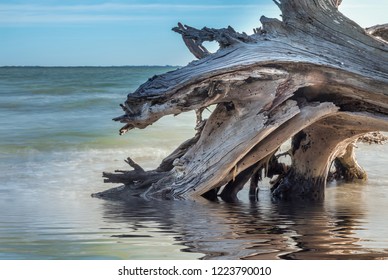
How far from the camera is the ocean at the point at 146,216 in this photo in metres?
4.80

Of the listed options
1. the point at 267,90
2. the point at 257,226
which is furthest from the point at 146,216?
the point at 267,90

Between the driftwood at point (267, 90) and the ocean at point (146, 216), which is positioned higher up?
the driftwood at point (267, 90)

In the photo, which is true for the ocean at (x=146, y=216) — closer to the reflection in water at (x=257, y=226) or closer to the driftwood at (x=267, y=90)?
the reflection in water at (x=257, y=226)

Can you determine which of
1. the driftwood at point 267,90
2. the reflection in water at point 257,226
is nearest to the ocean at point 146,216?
the reflection in water at point 257,226

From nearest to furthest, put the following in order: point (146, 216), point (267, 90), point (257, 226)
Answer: point (257, 226)
point (146, 216)
point (267, 90)

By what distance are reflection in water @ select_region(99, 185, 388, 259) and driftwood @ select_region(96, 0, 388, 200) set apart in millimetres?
397

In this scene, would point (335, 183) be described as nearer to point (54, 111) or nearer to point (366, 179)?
point (366, 179)

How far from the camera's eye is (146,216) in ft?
19.7

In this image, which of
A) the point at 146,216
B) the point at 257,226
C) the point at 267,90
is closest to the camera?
the point at 257,226

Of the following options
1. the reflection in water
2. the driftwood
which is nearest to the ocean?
the reflection in water

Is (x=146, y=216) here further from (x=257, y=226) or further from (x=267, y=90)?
(x=267, y=90)

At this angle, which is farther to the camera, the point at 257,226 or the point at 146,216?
the point at 146,216

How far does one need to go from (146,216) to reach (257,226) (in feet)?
2.74
